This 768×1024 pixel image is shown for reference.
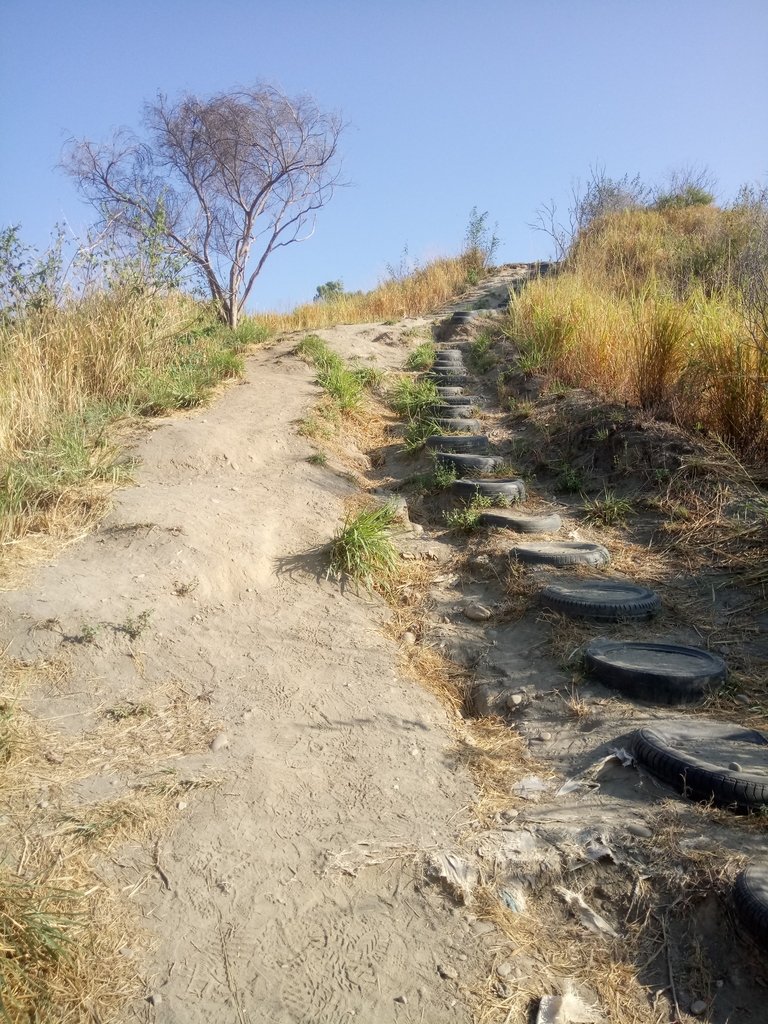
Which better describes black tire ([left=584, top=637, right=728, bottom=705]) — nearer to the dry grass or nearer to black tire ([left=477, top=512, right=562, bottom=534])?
black tire ([left=477, top=512, right=562, bottom=534])

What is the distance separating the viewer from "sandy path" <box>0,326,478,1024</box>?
2.03 m

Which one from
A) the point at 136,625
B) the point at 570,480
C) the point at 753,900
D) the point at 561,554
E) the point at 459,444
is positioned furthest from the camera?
the point at 459,444

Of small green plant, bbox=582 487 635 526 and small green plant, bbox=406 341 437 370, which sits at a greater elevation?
small green plant, bbox=406 341 437 370

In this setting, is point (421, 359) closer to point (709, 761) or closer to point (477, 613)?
point (477, 613)

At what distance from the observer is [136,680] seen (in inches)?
130

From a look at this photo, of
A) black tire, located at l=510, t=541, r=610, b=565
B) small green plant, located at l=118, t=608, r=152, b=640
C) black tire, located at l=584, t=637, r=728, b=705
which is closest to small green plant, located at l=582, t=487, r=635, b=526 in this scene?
black tire, located at l=510, t=541, r=610, b=565

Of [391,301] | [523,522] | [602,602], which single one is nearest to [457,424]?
[523,522]

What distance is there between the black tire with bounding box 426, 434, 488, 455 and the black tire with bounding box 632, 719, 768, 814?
382 centimetres

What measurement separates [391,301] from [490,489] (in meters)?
10.9

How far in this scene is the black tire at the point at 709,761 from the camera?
2477 mm

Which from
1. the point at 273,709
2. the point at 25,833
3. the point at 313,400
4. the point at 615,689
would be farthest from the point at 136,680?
the point at 313,400

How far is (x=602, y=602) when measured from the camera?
12.6 ft

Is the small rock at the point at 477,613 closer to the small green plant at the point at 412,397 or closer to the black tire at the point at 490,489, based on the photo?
the black tire at the point at 490,489

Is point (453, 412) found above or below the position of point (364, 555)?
above
